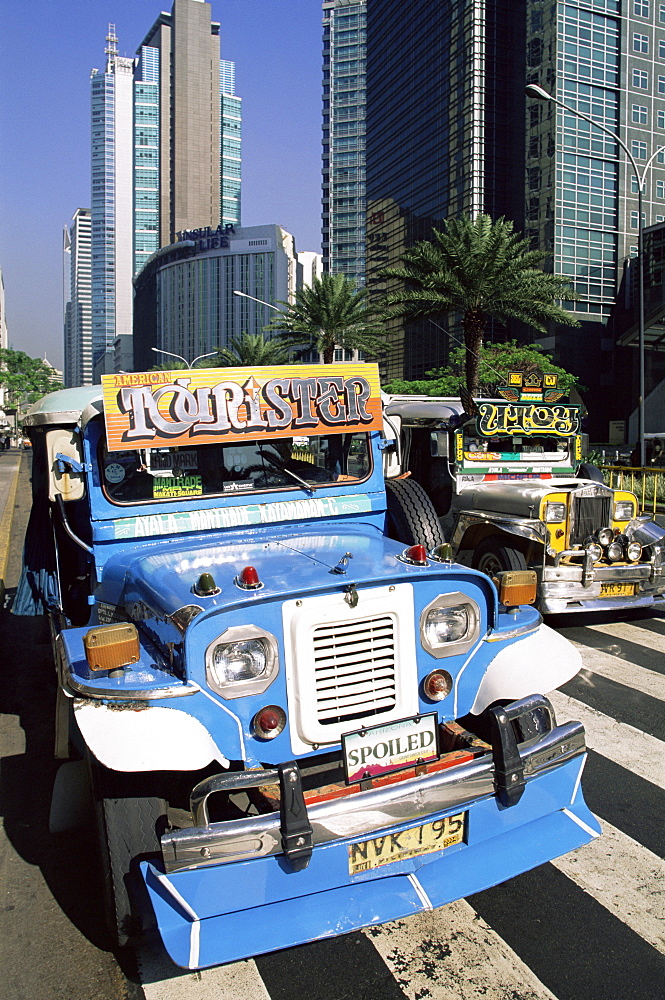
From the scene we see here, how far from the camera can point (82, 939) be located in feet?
10.6

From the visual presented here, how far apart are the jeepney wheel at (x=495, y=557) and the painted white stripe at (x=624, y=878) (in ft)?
12.9

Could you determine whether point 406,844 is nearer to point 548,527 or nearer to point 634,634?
point 548,527

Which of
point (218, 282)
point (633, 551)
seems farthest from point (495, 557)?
point (218, 282)

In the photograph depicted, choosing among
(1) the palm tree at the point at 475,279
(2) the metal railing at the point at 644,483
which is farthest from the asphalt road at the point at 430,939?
(1) the palm tree at the point at 475,279

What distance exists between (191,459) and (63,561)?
164cm

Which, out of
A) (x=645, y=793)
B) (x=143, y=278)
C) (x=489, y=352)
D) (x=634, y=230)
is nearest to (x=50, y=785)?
(x=645, y=793)

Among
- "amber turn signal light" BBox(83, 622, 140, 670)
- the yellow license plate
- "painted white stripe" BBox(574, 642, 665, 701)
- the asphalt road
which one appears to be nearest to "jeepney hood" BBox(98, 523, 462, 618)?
"amber turn signal light" BBox(83, 622, 140, 670)

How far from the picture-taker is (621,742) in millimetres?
5172

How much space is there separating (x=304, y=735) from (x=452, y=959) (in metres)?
1.09

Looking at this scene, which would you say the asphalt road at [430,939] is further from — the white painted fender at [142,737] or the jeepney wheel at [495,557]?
the jeepney wheel at [495,557]

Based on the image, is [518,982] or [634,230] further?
[634,230]

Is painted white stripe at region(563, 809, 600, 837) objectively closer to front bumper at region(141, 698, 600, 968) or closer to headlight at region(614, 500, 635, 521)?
front bumper at region(141, 698, 600, 968)

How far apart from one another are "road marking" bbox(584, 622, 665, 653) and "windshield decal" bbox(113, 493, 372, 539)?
13.6 feet

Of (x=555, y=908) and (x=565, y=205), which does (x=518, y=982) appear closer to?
(x=555, y=908)
